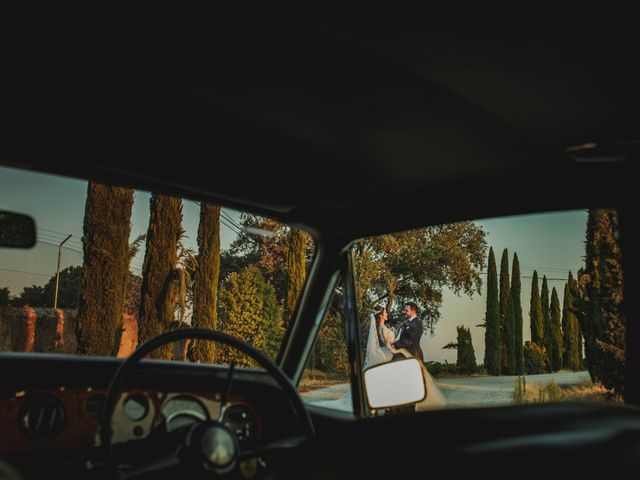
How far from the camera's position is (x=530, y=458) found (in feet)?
2.84

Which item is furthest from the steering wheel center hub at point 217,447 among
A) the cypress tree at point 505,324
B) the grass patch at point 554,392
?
the cypress tree at point 505,324

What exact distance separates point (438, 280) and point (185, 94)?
1874 centimetres

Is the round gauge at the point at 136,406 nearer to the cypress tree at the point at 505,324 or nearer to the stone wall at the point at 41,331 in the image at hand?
the stone wall at the point at 41,331

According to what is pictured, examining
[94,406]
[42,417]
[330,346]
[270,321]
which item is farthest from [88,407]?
[330,346]

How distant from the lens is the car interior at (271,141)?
1.90 meters

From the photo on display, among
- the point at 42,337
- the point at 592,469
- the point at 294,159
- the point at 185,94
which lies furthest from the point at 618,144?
the point at 42,337

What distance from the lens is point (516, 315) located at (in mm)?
25297

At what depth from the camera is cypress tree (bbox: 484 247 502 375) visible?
23375 mm

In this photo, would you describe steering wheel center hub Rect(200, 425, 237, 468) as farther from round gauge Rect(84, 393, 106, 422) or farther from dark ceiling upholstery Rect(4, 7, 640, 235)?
dark ceiling upholstery Rect(4, 7, 640, 235)

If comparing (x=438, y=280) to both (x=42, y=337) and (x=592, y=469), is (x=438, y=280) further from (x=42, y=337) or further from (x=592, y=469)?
(x=592, y=469)

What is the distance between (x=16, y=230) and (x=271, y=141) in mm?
1017

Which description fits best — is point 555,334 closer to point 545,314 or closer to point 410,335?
point 545,314

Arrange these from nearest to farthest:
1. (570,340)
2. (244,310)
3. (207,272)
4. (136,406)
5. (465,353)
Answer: (136,406), (207,272), (244,310), (465,353), (570,340)

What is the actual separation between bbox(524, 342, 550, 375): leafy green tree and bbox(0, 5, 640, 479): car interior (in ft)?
77.5
